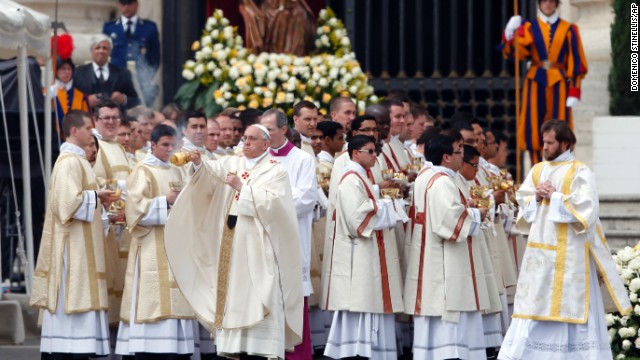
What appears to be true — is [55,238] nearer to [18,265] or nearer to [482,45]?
[18,265]

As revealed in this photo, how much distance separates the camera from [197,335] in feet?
45.6

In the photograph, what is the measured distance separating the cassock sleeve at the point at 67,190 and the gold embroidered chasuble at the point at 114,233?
57 centimetres

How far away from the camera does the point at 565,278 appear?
12711 millimetres

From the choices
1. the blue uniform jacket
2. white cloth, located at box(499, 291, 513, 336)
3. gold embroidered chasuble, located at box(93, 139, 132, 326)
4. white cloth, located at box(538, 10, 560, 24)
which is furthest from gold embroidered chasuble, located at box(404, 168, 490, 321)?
the blue uniform jacket

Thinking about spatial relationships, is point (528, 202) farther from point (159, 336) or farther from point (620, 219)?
point (620, 219)

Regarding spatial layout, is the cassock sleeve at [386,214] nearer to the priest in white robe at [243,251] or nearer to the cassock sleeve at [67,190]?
the priest in white robe at [243,251]

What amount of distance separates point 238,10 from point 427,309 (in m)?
8.09

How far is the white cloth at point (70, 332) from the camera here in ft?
43.9

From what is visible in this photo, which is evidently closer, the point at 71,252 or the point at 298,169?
the point at 298,169

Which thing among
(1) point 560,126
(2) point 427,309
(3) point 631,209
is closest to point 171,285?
(2) point 427,309

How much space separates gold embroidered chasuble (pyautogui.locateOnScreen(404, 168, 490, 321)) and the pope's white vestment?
594 mm

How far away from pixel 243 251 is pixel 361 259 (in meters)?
1.29

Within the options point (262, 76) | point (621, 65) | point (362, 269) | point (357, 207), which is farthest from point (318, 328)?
point (621, 65)

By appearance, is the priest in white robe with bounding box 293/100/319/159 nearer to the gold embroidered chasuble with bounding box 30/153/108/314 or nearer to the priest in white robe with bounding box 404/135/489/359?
the priest in white robe with bounding box 404/135/489/359
